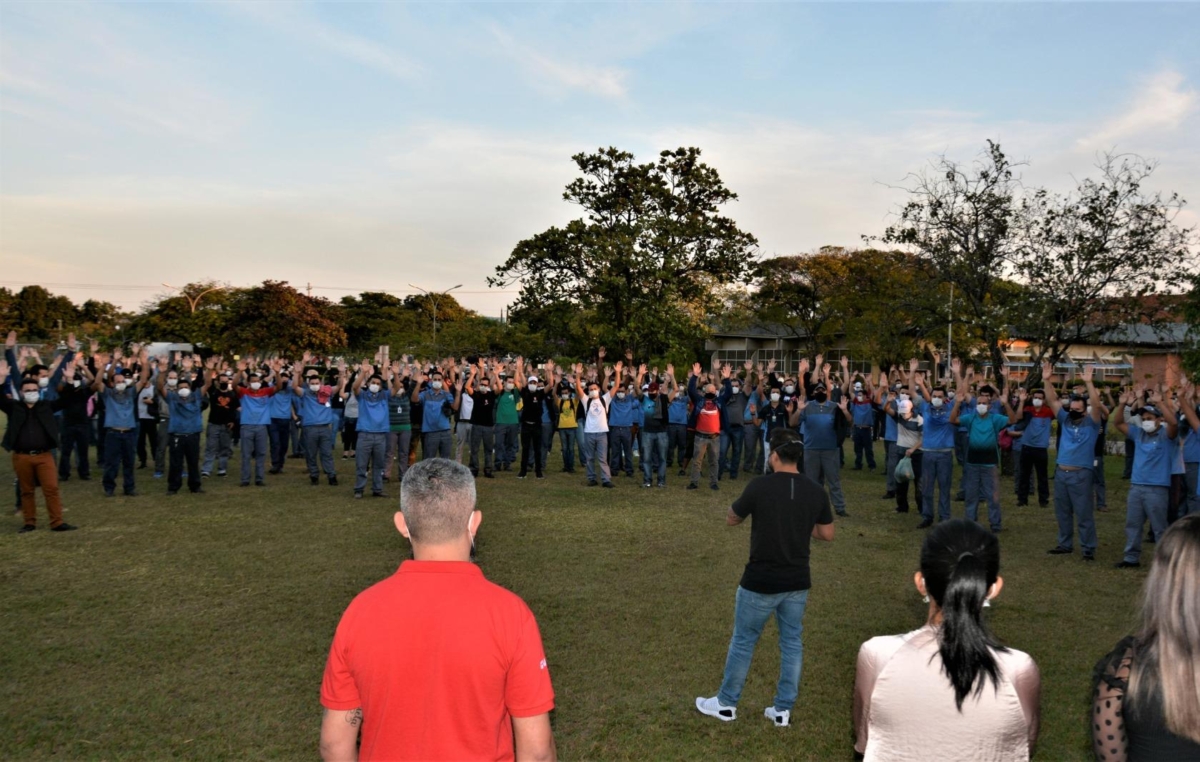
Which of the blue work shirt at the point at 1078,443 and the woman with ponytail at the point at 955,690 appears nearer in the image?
the woman with ponytail at the point at 955,690

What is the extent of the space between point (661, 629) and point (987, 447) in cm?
628

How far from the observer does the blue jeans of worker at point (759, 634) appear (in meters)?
5.45

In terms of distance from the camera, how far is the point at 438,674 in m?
2.46

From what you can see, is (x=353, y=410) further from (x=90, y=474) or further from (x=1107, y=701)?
(x=1107, y=701)

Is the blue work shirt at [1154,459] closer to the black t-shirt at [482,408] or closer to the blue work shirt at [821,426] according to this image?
the blue work shirt at [821,426]

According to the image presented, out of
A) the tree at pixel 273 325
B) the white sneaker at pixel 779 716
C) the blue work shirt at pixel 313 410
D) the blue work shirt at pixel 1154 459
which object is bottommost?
the white sneaker at pixel 779 716

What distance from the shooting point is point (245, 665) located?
6473 millimetres

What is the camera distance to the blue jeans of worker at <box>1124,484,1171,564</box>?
9781 millimetres

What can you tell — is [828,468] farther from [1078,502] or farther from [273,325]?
[273,325]

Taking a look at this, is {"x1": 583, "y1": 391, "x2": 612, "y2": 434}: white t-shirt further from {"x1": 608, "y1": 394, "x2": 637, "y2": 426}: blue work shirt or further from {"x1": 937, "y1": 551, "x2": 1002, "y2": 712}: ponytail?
{"x1": 937, "y1": 551, "x2": 1002, "y2": 712}: ponytail

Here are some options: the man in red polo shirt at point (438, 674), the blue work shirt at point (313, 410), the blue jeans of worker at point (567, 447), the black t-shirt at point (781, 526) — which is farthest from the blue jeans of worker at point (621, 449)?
the man in red polo shirt at point (438, 674)

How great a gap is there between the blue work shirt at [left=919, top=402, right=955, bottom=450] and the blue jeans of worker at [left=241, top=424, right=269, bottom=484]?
10864 millimetres

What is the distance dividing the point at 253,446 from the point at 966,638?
1439 centimetres

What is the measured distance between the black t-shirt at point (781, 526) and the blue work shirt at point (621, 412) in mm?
10818
